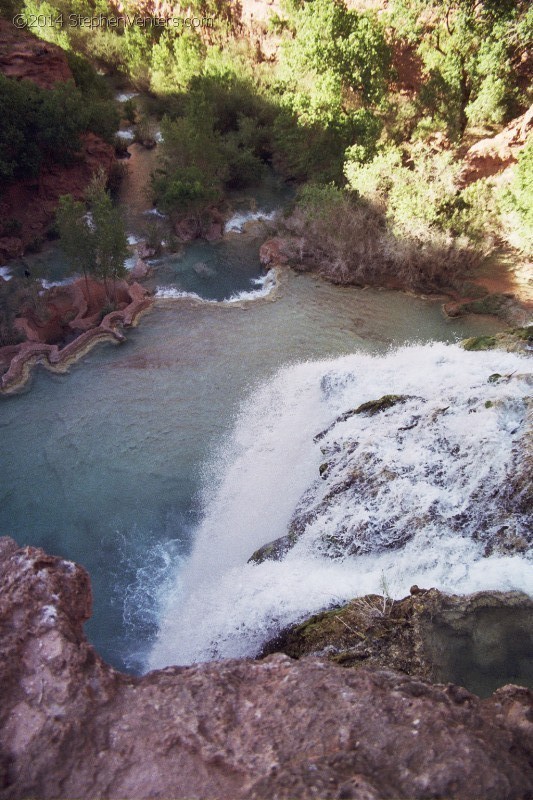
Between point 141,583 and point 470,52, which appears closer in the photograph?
point 141,583

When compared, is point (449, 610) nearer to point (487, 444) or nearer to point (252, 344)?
point (487, 444)

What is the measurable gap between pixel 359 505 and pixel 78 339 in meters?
7.68

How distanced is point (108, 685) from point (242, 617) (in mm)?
2585

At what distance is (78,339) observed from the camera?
1160cm

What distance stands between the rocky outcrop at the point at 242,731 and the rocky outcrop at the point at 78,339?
25.4ft

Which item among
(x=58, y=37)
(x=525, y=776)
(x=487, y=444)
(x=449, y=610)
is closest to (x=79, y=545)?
(x=449, y=610)

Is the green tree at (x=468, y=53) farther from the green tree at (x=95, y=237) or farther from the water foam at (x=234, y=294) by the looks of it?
the green tree at (x=95, y=237)

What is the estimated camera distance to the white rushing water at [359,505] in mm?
5902

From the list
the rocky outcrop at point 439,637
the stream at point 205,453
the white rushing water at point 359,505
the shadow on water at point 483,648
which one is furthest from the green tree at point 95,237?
the shadow on water at point 483,648

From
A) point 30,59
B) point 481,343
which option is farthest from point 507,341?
point 30,59

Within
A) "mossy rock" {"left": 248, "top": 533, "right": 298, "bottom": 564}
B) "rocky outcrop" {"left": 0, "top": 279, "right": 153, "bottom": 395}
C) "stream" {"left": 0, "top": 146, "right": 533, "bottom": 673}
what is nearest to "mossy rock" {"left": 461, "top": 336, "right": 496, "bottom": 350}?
"stream" {"left": 0, "top": 146, "right": 533, "bottom": 673}

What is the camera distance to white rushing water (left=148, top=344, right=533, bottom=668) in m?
5.90

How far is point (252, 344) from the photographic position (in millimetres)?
11773

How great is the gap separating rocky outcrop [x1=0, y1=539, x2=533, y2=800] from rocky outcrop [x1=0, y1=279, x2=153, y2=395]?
7.75m
